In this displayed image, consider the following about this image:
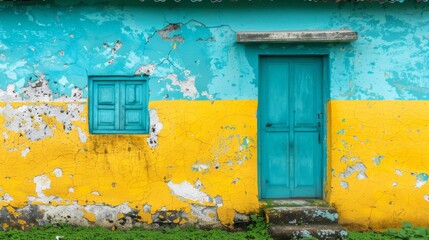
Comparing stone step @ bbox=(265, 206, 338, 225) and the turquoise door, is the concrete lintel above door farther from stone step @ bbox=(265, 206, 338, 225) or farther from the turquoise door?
stone step @ bbox=(265, 206, 338, 225)

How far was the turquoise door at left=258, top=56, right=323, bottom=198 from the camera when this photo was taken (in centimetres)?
622

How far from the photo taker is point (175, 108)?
6012mm

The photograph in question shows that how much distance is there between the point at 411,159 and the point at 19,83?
523 cm

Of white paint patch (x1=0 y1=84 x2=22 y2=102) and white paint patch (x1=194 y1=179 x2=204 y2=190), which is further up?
white paint patch (x1=0 y1=84 x2=22 y2=102)

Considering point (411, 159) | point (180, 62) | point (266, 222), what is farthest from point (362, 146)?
point (180, 62)

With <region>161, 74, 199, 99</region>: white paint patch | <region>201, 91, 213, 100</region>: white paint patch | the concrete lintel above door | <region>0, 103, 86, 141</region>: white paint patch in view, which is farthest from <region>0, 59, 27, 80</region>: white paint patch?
the concrete lintel above door

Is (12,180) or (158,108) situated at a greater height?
(158,108)

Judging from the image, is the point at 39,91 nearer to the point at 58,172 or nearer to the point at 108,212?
the point at 58,172

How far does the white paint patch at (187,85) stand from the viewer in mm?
6023

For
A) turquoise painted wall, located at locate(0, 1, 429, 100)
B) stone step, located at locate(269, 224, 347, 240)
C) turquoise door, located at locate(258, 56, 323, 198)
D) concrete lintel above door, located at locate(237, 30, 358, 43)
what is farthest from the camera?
turquoise door, located at locate(258, 56, 323, 198)

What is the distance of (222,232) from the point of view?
5.87m

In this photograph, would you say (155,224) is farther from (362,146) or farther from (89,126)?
(362,146)

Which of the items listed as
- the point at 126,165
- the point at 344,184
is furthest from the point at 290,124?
the point at 126,165

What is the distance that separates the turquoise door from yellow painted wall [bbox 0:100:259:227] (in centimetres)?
32
